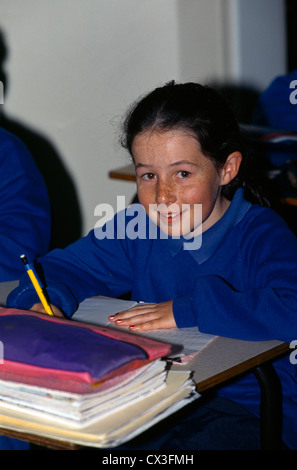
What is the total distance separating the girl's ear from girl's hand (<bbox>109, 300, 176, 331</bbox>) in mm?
363

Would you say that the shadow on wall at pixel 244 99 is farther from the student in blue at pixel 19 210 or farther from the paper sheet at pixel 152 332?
the paper sheet at pixel 152 332

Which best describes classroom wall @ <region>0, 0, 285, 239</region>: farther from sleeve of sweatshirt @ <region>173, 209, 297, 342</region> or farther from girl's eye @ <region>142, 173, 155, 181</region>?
sleeve of sweatshirt @ <region>173, 209, 297, 342</region>

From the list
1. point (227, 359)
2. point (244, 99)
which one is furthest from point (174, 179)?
point (244, 99)

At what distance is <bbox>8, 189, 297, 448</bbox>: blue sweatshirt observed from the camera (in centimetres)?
134

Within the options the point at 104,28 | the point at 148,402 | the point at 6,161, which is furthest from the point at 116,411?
the point at 104,28

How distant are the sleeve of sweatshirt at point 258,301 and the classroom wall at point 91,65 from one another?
1745mm

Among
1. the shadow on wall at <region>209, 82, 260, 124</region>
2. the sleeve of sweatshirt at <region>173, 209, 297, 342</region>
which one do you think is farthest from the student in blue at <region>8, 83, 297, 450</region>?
the shadow on wall at <region>209, 82, 260, 124</region>

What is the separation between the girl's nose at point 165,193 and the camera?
1517mm

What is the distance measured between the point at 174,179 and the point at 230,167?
175mm

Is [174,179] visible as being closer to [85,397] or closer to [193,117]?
[193,117]

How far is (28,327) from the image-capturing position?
1155 mm

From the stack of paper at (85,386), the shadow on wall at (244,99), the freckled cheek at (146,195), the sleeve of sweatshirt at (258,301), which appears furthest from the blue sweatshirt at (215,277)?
the shadow on wall at (244,99)

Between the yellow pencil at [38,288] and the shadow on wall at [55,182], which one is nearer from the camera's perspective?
the yellow pencil at [38,288]
